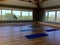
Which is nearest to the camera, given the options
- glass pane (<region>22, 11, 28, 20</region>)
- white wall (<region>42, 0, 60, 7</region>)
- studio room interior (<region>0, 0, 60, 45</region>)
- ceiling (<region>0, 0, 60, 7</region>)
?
white wall (<region>42, 0, 60, 7</region>)

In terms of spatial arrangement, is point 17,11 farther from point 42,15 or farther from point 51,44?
point 51,44

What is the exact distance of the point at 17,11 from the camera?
33.2ft

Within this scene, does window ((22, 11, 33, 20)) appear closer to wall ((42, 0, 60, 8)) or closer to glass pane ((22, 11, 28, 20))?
glass pane ((22, 11, 28, 20))

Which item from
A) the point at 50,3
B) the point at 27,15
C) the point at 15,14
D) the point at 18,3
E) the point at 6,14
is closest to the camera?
the point at 50,3

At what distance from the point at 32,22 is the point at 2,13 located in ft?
9.71

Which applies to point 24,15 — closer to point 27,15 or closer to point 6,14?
point 27,15

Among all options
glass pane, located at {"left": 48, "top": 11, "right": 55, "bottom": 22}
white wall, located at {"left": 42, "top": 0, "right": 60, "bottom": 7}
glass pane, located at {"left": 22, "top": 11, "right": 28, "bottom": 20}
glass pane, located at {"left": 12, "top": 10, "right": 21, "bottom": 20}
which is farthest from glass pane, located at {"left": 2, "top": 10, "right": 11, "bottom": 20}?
glass pane, located at {"left": 48, "top": 11, "right": 55, "bottom": 22}

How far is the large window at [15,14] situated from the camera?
966cm

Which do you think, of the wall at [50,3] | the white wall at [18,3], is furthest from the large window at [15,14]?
the wall at [50,3]

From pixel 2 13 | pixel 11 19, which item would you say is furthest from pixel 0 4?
pixel 11 19

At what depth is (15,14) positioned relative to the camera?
10086 mm

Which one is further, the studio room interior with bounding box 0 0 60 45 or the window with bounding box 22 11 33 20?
the window with bounding box 22 11 33 20

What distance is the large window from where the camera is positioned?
380 inches

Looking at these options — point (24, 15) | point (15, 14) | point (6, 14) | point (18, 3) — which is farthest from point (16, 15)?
point (18, 3)
